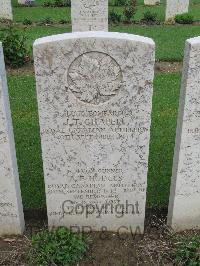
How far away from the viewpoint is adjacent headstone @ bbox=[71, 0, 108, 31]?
1101 centimetres

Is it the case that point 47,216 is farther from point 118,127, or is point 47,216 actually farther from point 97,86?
point 97,86

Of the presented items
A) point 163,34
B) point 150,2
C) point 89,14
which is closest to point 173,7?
point 163,34

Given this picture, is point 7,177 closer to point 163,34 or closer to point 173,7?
point 163,34

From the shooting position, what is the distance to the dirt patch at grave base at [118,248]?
432 centimetres

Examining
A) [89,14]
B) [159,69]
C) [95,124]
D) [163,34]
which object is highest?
[89,14]

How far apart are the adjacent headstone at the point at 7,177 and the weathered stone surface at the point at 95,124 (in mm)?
333

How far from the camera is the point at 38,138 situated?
6.90m

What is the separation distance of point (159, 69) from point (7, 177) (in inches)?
263

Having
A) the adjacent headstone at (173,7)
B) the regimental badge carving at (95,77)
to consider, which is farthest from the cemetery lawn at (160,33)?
the regimental badge carving at (95,77)

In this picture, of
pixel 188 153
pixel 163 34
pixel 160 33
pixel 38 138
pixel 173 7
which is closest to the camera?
pixel 188 153

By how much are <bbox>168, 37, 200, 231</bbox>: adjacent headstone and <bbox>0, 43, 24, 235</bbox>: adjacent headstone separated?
175 centimetres

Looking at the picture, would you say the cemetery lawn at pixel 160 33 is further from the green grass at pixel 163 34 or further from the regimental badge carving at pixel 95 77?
the regimental badge carving at pixel 95 77

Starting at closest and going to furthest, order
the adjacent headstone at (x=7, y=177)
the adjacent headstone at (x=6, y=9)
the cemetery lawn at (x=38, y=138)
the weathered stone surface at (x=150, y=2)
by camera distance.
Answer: the adjacent headstone at (x=7, y=177) → the cemetery lawn at (x=38, y=138) → the adjacent headstone at (x=6, y=9) → the weathered stone surface at (x=150, y=2)

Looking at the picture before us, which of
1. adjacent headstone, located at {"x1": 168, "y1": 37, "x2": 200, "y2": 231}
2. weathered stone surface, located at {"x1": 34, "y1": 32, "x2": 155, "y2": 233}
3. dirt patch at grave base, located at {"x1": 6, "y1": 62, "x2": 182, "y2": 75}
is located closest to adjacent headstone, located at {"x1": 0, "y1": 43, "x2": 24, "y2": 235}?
weathered stone surface, located at {"x1": 34, "y1": 32, "x2": 155, "y2": 233}
